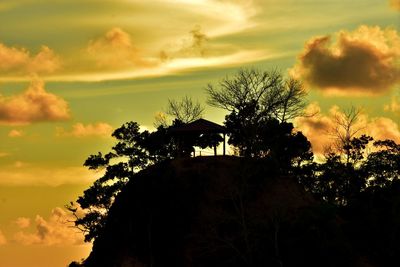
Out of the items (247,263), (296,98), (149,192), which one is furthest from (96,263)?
(296,98)

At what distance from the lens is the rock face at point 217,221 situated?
5478 centimetres

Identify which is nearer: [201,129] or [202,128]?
[201,129]

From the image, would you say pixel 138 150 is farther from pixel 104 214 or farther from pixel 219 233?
pixel 219 233

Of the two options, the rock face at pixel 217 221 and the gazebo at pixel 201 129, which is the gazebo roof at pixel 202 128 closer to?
the gazebo at pixel 201 129

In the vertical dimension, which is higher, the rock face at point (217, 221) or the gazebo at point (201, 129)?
the gazebo at point (201, 129)

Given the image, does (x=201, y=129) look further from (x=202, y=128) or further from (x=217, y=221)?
(x=217, y=221)

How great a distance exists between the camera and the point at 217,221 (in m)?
59.6

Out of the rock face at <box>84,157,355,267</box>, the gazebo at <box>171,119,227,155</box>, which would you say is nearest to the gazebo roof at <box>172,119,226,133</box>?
the gazebo at <box>171,119,227,155</box>

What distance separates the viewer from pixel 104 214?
79.6 m

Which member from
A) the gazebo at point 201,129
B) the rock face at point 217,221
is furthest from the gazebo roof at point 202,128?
the rock face at point 217,221

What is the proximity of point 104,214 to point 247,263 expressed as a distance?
29.8m

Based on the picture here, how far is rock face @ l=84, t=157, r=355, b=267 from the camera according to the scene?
54.8 metres

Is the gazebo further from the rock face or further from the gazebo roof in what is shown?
the rock face

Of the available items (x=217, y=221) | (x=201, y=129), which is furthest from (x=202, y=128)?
(x=217, y=221)
